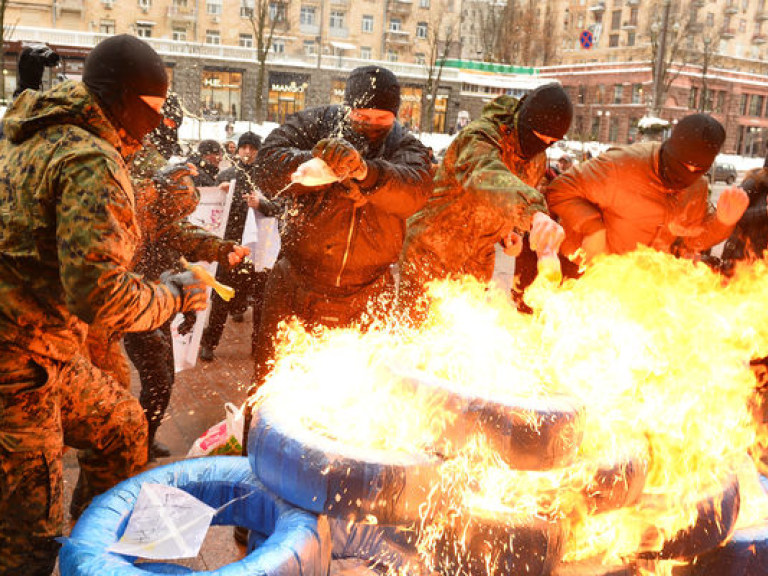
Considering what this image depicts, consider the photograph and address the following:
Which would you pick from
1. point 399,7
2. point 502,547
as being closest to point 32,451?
point 502,547

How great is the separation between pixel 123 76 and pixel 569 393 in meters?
2.35

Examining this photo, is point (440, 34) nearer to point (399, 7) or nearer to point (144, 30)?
point (399, 7)

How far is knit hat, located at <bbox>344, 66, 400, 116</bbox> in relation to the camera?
4.16m

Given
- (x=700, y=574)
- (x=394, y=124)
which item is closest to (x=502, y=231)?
(x=394, y=124)

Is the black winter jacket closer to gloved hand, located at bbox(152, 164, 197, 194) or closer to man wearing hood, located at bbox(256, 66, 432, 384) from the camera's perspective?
man wearing hood, located at bbox(256, 66, 432, 384)

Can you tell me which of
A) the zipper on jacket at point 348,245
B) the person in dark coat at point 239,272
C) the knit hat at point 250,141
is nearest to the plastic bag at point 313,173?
the zipper on jacket at point 348,245

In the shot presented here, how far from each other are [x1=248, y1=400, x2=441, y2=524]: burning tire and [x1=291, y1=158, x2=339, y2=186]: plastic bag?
131 centimetres

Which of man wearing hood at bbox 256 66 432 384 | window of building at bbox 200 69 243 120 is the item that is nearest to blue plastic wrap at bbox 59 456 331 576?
man wearing hood at bbox 256 66 432 384

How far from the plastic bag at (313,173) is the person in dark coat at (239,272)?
3.55 metres

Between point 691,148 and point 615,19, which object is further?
point 615,19

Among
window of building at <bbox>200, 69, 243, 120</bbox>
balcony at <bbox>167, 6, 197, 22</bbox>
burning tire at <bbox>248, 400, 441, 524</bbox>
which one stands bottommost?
burning tire at <bbox>248, 400, 441, 524</bbox>

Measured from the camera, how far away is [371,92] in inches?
165

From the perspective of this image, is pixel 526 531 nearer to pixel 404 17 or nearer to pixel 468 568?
pixel 468 568

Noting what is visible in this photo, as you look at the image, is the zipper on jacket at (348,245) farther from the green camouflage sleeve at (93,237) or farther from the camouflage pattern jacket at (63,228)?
the green camouflage sleeve at (93,237)
